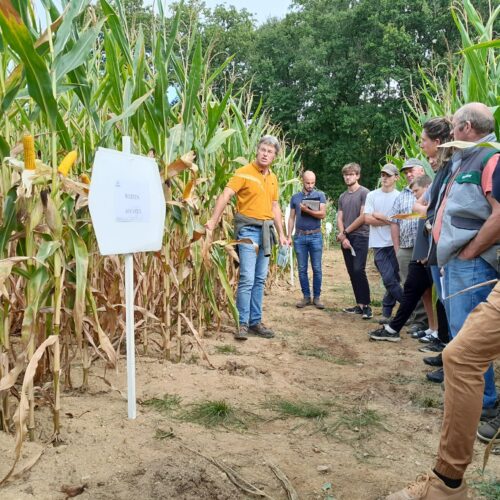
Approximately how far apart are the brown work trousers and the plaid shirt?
313 cm

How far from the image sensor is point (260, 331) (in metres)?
4.85

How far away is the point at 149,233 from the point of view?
268cm

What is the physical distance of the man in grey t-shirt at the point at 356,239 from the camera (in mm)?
6102

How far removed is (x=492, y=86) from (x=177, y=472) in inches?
131

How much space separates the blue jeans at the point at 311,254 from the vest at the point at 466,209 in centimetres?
385

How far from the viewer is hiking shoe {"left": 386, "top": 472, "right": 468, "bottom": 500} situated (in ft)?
6.20

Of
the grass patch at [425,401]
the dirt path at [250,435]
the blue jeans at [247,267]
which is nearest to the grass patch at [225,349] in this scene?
the dirt path at [250,435]

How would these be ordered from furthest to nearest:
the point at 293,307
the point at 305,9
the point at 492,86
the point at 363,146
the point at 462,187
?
the point at 305,9 < the point at 363,146 < the point at 293,307 < the point at 492,86 < the point at 462,187

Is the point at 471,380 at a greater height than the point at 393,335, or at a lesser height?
greater

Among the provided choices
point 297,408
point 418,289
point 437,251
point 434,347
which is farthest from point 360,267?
point 297,408

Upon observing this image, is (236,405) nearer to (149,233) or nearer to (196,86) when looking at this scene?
(149,233)

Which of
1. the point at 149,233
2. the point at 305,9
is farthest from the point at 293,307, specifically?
the point at 305,9

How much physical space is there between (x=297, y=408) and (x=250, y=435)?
443 mm

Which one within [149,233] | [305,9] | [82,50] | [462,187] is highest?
[305,9]
